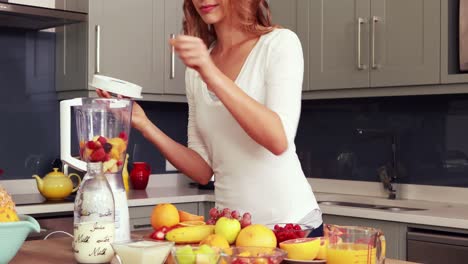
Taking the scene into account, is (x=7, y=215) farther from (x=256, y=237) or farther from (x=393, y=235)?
(x=393, y=235)

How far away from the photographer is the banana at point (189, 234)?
1.44 meters

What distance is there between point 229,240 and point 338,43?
2306 millimetres

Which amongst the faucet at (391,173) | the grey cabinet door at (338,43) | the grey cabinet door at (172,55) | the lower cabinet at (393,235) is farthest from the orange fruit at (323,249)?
the grey cabinet door at (172,55)

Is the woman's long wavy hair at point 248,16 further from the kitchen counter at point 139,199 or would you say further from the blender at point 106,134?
the kitchen counter at point 139,199

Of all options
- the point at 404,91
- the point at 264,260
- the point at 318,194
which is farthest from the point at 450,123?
the point at 264,260

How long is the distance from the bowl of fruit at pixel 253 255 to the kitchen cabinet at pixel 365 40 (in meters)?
2.11

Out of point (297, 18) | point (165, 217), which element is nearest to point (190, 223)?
point (165, 217)

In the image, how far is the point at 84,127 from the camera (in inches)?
60.6

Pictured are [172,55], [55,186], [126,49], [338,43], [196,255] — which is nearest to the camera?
[196,255]

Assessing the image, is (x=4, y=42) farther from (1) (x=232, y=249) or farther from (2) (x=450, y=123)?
(1) (x=232, y=249)

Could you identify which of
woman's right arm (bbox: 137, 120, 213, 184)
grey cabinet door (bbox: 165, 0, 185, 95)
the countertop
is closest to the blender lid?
woman's right arm (bbox: 137, 120, 213, 184)

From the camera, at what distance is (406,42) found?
10.7 feet

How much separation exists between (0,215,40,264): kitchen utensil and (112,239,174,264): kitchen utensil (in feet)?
0.86

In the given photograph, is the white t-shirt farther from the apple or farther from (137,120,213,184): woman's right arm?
the apple
